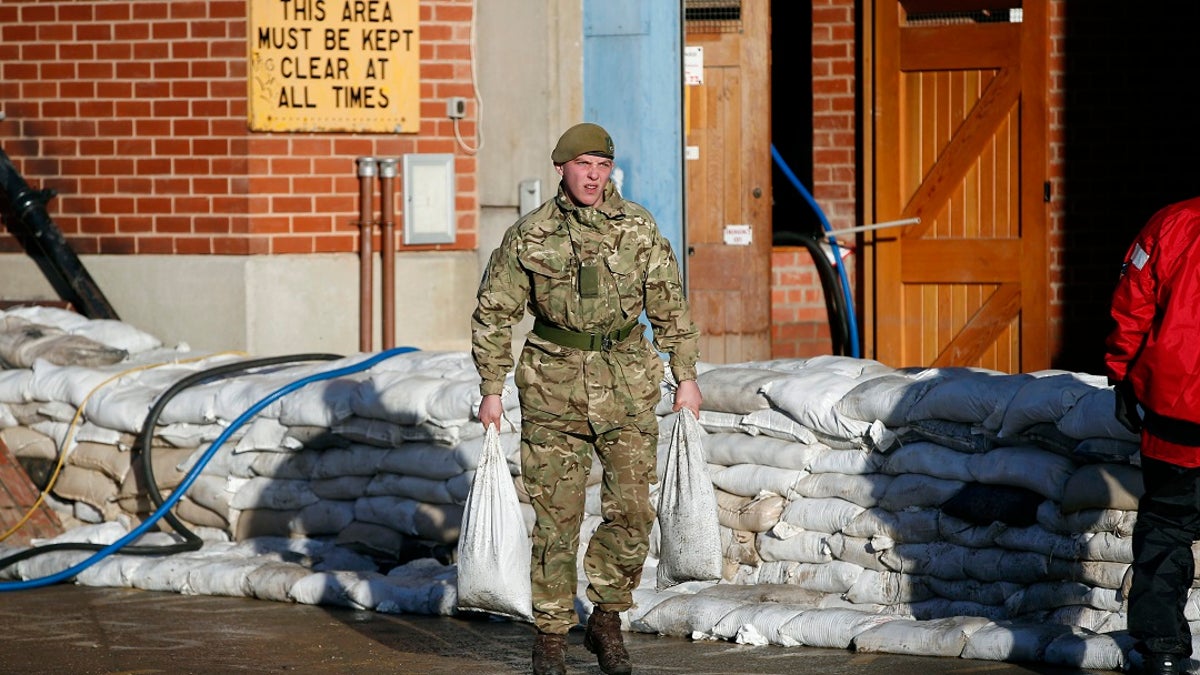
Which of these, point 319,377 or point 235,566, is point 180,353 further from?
point 235,566

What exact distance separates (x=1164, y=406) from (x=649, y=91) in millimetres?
5736

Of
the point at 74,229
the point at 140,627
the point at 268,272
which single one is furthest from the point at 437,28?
the point at 140,627

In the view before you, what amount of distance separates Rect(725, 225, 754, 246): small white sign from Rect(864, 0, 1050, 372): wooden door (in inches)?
32.4

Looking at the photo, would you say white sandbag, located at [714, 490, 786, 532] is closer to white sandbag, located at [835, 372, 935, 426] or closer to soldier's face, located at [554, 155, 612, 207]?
white sandbag, located at [835, 372, 935, 426]

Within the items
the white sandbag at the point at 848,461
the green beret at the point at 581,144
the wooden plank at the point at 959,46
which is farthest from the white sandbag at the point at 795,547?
the wooden plank at the point at 959,46

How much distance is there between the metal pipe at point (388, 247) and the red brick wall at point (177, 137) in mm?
104

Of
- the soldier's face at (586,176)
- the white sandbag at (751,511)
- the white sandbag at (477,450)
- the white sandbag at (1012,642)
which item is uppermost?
the soldier's face at (586,176)

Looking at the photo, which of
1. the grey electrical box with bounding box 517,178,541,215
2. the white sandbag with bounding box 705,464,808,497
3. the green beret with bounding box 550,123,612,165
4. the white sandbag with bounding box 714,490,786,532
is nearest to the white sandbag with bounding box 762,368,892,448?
the white sandbag with bounding box 705,464,808,497

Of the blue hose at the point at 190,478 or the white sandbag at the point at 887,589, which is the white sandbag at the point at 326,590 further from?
the white sandbag at the point at 887,589

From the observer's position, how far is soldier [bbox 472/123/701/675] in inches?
251

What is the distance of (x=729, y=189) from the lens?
11875 mm

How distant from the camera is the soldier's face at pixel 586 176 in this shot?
6.34 m

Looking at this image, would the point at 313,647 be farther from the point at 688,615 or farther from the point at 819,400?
the point at 819,400

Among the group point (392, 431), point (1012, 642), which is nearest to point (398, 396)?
point (392, 431)
